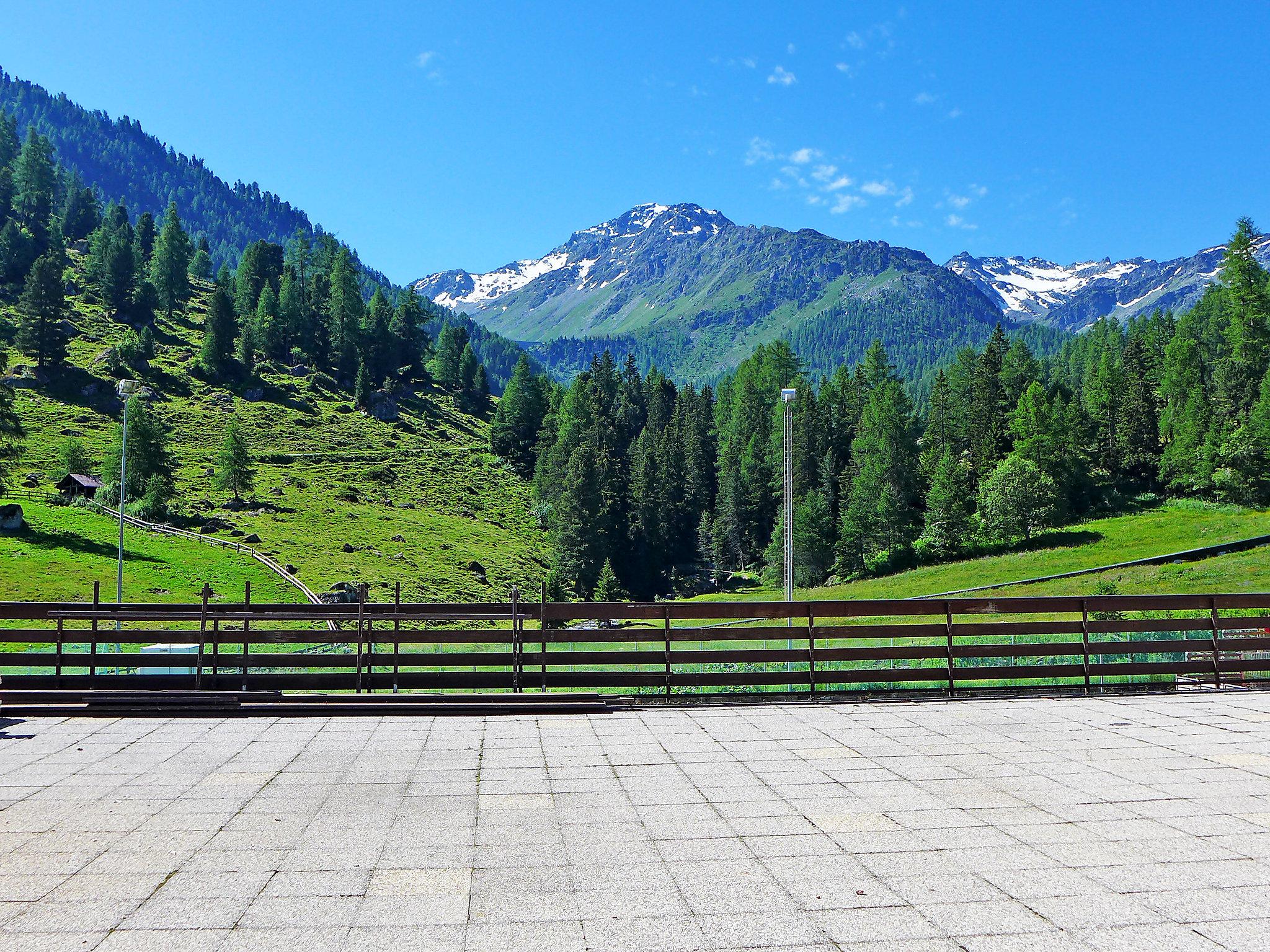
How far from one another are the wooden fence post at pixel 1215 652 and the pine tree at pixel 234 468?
91.4 metres

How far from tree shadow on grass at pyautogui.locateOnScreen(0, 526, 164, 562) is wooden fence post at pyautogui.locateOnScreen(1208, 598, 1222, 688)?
6770 centimetres

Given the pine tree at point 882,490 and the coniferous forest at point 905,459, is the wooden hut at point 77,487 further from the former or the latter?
the pine tree at point 882,490

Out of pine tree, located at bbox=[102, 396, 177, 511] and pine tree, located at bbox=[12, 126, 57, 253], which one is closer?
pine tree, located at bbox=[102, 396, 177, 511]

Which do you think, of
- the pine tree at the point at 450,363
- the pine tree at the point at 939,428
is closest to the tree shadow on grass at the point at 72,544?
the pine tree at the point at 939,428

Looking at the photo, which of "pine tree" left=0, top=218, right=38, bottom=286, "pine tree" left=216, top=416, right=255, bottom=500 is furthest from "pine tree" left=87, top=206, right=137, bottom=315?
"pine tree" left=216, top=416, right=255, bottom=500

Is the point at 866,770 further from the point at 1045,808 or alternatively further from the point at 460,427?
the point at 460,427

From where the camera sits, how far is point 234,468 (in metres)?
90.4

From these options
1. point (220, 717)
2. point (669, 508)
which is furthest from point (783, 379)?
point (220, 717)

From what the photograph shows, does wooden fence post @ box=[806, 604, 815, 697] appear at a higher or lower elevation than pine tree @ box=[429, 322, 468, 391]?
lower

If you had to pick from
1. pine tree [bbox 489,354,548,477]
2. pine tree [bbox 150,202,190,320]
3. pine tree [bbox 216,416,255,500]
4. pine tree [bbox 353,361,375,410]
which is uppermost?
pine tree [bbox 150,202,190,320]

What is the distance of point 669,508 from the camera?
344 feet

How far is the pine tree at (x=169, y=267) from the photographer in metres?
140

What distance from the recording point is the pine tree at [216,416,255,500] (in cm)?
9025

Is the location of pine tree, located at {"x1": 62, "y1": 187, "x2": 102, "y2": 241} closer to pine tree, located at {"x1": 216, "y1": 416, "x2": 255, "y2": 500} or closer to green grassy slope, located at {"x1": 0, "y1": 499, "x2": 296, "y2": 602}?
pine tree, located at {"x1": 216, "y1": 416, "x2": 255, "y2": 500}
